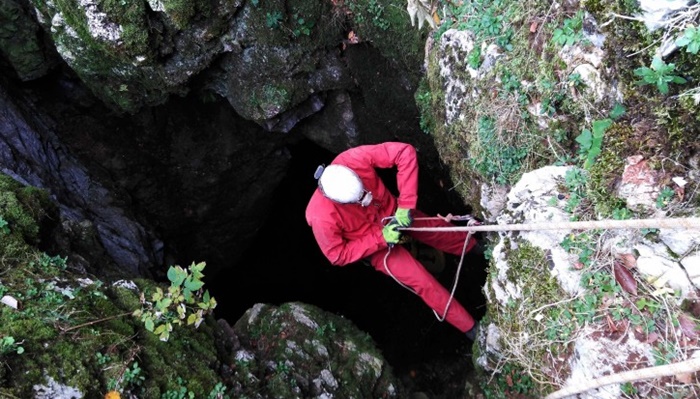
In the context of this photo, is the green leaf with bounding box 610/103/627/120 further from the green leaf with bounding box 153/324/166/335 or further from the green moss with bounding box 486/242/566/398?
the green leaf with bounding box 153/324/166/335

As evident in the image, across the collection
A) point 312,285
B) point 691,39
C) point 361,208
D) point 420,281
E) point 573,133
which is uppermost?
point 691,39

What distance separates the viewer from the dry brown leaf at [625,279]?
9.34 ft

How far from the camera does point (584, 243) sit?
3107 mm

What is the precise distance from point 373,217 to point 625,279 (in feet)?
8.38

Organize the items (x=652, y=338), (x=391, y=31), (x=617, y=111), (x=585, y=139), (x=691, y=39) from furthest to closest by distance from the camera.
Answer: (x=391, y=31) < (x=585, y=139) < (x=617, y=111) < (x=652, y=338) < (x=691, y=39)

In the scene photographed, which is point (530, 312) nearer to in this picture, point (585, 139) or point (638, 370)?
point (638, 370)

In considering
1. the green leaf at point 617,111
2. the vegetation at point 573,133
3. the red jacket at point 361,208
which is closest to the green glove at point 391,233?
the red jacket at point 361,208

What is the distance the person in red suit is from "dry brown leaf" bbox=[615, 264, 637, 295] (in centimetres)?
177

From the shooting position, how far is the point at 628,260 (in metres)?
2.89

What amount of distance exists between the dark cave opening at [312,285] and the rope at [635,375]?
15.2 ft

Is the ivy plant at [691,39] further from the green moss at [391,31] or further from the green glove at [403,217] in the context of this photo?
the green moss at [391,31]

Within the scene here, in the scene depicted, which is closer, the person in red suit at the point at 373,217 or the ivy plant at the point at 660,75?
the ivy plant at the point at 660,75

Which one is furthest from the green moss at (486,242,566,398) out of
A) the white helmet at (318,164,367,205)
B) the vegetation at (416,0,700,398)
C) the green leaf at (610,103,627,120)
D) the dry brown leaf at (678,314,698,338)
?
the white helmet at (318,164,367,205)

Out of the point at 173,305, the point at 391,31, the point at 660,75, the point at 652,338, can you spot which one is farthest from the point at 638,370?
the point at 391,31
